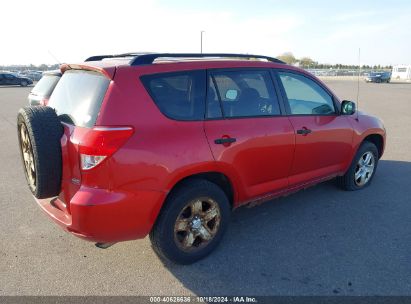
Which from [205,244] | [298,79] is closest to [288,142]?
[298,79]

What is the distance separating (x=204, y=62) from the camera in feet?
10.3

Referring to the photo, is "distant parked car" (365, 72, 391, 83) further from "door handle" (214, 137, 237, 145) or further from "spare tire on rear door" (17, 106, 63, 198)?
"spare tire on rear door" (17, 106, 63, 198)

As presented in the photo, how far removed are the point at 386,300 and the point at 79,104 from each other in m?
2.86

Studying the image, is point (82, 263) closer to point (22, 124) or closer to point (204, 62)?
point (22, 124)

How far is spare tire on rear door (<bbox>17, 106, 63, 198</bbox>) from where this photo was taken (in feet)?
8.70

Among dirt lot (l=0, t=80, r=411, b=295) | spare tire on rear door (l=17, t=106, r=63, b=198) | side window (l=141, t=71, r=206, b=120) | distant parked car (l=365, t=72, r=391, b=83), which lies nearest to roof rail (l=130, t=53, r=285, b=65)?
side window (l=141, t=71, r=206, b=120)

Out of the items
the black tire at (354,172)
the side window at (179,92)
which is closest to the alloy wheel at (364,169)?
the black tire at (354,172)

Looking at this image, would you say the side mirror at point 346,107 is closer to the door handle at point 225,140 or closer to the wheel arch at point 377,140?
the wheel arch at point 377,140

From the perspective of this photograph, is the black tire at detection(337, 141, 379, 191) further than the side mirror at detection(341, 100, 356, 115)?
Yes

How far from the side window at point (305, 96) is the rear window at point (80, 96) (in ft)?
6.43

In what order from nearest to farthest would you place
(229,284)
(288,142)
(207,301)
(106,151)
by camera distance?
(106,151)
(207,301)
(229,284)
(288,142)

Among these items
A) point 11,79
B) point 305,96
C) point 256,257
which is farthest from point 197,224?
point 11,79

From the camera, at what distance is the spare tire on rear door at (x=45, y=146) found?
8.70ft

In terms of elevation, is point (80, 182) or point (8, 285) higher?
point (80, 182)
